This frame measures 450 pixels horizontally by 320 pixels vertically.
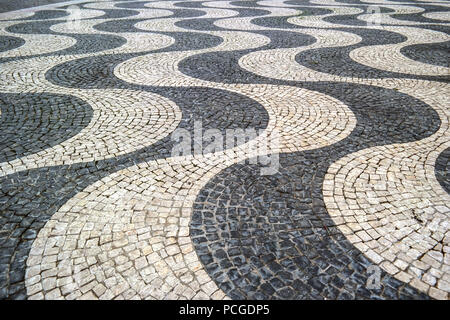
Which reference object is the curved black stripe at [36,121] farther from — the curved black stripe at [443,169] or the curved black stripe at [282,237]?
the curved black stripe at [443,169]

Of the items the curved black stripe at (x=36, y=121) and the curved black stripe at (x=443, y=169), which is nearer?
the curved black stripe at (x=443, y=169)

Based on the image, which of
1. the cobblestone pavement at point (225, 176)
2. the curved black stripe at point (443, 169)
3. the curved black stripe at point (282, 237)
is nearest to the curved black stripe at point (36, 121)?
the cobblestone pavement at point (225, 176)

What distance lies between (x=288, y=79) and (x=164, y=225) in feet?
17.6

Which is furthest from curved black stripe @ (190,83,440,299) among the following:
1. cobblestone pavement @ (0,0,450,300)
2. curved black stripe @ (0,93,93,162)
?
curved black stripe @ (0,93,93,162)

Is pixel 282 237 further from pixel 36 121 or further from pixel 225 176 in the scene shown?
pixel 36 121

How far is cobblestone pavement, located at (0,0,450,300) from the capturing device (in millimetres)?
3127

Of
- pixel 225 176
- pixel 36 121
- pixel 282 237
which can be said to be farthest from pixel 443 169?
pixel 36 121

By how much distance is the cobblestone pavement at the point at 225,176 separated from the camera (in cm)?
313

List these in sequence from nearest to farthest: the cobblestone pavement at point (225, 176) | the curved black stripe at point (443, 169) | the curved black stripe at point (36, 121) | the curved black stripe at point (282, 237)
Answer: the curved black stripe at point (282, 237) → the cobblestone pavement at point (225, 176) → the curved black stripe at point (443, 169) → the curved black stripe at point (36, 121)

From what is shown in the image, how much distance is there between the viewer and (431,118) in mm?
5949

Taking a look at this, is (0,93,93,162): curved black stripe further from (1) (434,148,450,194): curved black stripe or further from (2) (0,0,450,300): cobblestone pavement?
(1) (434,148,450,194): curved black stripe

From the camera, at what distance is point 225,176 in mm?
4465
